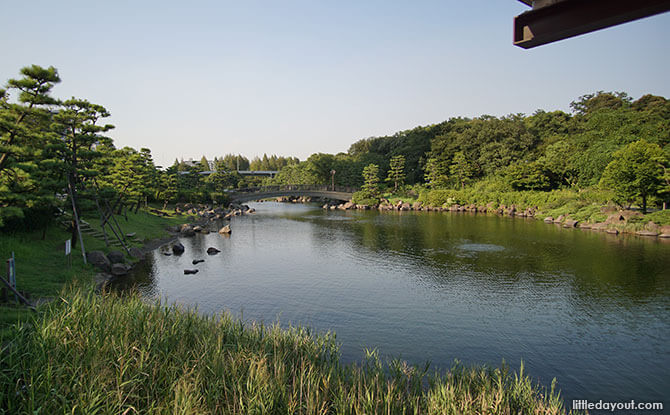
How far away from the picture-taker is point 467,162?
6234 centimetres

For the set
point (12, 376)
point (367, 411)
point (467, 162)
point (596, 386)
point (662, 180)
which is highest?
point (467, 162)

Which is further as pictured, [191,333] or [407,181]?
[407,181]

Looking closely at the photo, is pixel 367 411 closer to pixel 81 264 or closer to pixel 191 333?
pixel 191 333

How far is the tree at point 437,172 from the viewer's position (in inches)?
2534

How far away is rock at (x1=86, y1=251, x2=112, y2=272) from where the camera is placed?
18391mm

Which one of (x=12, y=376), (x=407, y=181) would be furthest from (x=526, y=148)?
(x=12, y=376)

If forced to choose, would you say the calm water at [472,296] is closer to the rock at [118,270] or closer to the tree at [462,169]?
the rock at [118,270]

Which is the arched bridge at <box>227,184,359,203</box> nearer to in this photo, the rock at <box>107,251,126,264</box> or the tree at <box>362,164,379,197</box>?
the tree at <box>362,164,379,197</box>

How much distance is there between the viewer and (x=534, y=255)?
78.2 ft

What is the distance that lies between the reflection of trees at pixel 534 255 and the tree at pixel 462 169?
2372 centimetres

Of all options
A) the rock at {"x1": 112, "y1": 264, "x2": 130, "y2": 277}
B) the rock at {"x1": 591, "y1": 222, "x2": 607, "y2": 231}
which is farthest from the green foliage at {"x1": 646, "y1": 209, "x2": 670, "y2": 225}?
the rock at {"x1": 112, "y1": 264, "x2": 130, "y2": 277}

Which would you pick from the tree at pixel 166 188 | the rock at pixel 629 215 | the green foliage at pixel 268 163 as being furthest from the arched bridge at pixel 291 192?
the green foliage at pixel 268 163

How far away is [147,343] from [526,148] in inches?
2402

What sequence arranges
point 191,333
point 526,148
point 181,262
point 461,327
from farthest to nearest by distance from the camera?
1. point 526,148
2. point 181,262
3. point 461,327
4. point 191,333
